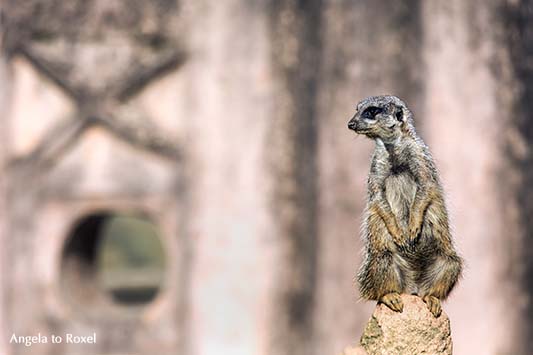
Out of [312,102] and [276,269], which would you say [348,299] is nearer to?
[276,269]

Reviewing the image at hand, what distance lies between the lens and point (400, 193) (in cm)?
517

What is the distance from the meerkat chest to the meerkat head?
0.18 m

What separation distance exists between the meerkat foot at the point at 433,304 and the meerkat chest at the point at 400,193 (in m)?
0.37

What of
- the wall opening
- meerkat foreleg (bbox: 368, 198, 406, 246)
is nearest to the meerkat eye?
meerkat foreleg (bbox: 368, 198, 406, 246)

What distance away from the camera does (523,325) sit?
9.45 m

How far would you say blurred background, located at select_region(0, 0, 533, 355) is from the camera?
31.0ft

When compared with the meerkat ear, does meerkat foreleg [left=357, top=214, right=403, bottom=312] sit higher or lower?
lower

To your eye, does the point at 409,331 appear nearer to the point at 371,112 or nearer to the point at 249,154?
the point at 371,112

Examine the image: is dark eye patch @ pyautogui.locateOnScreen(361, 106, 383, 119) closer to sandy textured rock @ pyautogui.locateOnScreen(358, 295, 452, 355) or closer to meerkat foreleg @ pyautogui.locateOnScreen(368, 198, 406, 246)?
meerkat foreleg @ pyautogui.locateOnScreen(368, 198, 406, 246)

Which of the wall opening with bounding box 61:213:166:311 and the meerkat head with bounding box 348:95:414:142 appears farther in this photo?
the wall opening with bounding box 61:213:166:311

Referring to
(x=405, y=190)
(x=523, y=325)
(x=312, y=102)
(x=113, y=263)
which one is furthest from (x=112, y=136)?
(x=113, y=263)

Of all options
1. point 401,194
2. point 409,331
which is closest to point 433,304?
point 409,331

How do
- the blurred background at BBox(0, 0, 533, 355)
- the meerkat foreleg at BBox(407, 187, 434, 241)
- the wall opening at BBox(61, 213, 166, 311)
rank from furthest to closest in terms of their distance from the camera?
the wall opening at BBox(61, 213, 166, 311)
the blurred background at BBox(0, 0, 533, 355)
the meerkat foreleg at BBox(407, 187, 434, 241)

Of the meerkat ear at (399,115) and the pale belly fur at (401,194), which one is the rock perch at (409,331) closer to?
the pale belly fur at (401,194)
